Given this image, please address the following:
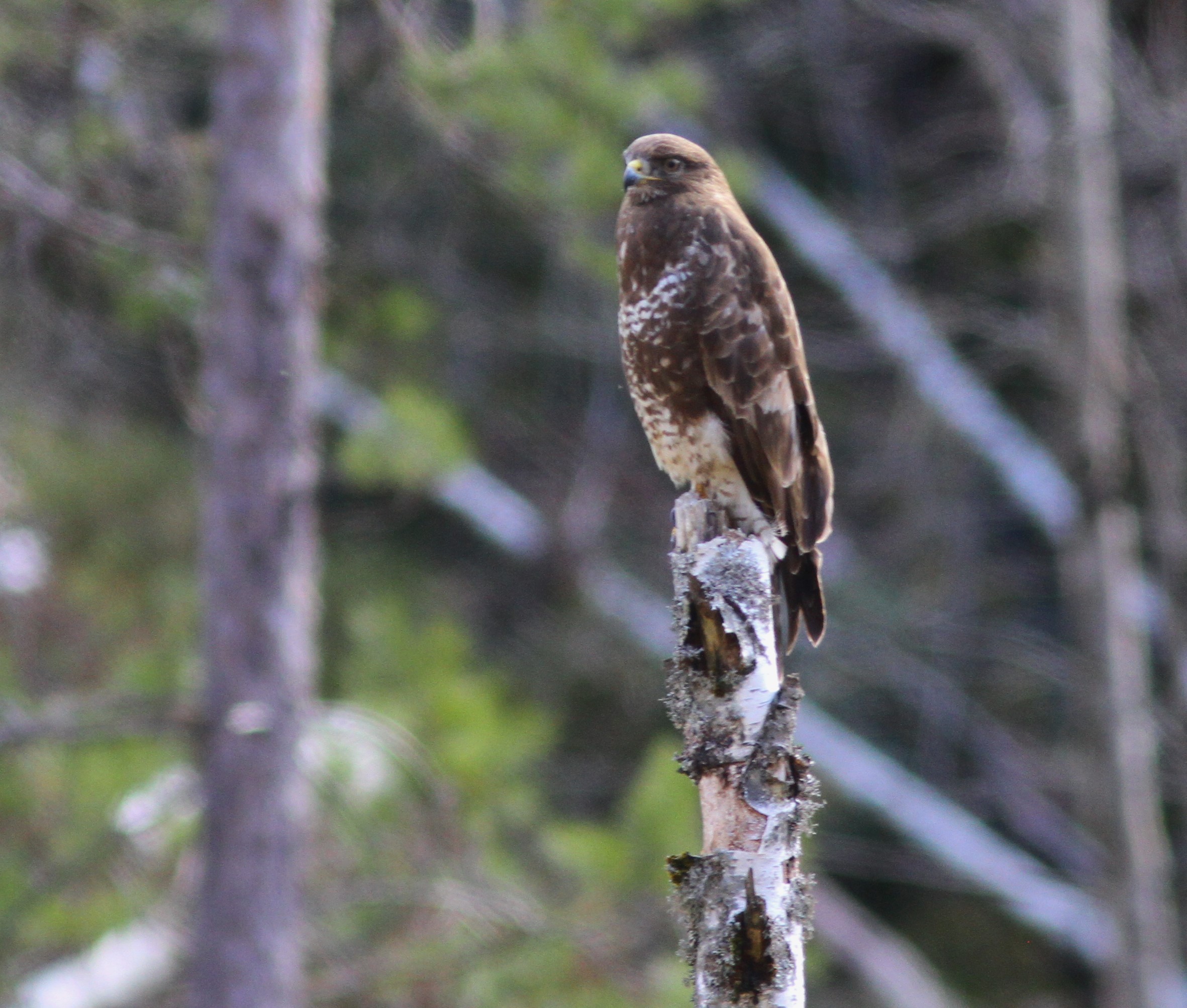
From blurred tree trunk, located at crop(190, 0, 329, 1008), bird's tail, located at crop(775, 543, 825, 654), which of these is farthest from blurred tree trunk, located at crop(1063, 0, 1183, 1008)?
bird's tail, located at crop(775, 543, 825, 654)

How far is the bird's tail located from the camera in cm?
346

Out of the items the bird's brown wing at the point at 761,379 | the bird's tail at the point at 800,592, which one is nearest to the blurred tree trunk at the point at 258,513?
the bird's brown wing at the point at 761,379

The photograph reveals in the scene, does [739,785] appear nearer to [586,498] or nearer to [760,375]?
[760,375]

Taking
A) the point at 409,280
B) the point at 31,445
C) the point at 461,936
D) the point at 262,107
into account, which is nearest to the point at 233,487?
the point at 262,107

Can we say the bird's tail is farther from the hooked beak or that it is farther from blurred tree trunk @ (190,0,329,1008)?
blurred tree trunk @ (190,0,329,1008)

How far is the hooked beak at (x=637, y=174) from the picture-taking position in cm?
382

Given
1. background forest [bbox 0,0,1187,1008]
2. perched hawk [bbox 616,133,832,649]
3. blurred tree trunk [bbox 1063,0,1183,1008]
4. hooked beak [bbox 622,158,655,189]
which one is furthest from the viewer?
blurred tree trunk [bbox 1063,0,1183,1008]

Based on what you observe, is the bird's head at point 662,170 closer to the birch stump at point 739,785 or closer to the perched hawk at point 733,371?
the perched hawk at point 733,371

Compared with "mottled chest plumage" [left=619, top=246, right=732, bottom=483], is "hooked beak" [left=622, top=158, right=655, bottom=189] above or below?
above

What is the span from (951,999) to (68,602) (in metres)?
5.78

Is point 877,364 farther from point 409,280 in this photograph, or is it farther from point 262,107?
point 262,107

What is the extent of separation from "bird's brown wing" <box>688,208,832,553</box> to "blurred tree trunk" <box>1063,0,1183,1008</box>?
4.17 metres

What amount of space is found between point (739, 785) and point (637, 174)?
1869 mm

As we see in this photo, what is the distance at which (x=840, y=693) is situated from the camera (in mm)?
9594
